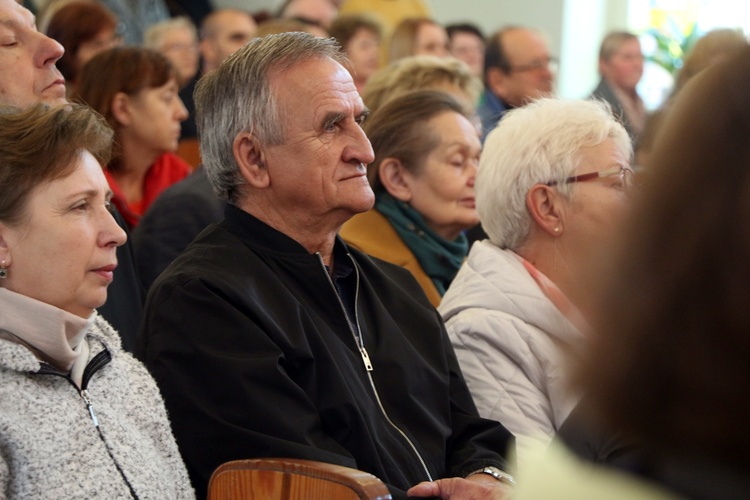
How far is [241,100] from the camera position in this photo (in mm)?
2352

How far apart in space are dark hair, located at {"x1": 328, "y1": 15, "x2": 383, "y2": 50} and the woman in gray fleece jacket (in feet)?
11.3

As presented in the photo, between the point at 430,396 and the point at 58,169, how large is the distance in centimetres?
90

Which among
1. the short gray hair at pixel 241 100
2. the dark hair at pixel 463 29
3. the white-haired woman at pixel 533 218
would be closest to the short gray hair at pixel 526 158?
the white-haired woman at pixel 533 218

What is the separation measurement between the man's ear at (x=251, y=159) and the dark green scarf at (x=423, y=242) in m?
0.95

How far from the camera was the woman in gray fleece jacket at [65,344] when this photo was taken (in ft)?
5.73

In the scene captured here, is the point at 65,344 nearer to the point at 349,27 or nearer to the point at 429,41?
the point at 349,27

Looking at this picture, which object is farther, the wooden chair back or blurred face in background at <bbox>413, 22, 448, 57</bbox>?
blurred face in background at <bbox>413, 22, 448, 57</bbox>

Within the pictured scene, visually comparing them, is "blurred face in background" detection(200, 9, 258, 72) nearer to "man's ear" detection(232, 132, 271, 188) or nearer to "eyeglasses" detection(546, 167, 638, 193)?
"eyeglasses" detection(546, 167, 638, 193)

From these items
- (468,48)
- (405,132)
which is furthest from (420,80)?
(468,48)

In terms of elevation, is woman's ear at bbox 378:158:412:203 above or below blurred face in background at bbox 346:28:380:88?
above

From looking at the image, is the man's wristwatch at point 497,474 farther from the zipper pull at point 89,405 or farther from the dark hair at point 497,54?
the dark hair at point 497,54

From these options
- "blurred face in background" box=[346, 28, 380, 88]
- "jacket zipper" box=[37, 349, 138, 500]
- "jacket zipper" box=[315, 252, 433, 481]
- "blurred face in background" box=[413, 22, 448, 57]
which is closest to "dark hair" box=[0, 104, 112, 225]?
"jacket zipper" box=[37, 349, 138, 500]

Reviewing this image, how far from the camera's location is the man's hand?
208 centimetres

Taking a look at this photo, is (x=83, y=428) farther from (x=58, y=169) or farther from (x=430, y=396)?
(x=430, y=396)
